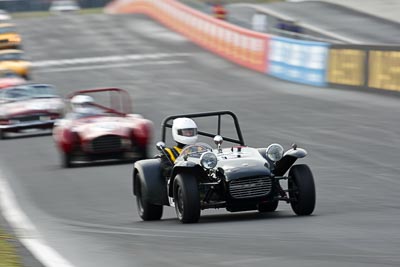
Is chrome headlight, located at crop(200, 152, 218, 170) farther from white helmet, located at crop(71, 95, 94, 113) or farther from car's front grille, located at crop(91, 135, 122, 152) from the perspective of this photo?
white helmet, located at crop(71, 95, 94, 113)

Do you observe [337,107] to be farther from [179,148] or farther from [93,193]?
[179,148]

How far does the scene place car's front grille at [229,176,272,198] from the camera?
1021 centimetres

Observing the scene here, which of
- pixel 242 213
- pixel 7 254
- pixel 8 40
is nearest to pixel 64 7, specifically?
pixel 8 40

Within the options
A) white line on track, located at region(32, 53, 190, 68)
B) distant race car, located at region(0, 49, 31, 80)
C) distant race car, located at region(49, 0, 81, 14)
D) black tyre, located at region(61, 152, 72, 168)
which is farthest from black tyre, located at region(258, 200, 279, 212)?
distant race car, located at region(49, 0, 81, 14)

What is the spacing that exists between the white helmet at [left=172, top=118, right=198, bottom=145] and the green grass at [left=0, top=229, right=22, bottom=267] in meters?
2.50

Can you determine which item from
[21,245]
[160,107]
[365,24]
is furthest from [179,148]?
[365,24]

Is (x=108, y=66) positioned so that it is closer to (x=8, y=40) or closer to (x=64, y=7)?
(x=8, y=40)

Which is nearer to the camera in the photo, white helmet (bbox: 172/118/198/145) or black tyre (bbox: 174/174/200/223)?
black tyre (bbox: 174/174/200/223)

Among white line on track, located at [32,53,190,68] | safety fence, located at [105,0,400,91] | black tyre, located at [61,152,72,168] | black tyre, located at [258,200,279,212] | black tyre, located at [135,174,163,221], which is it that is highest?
black tyre, located at [258,200,279,212]

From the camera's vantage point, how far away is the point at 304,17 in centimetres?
4922

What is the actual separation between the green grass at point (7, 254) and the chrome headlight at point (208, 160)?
2.08 metres

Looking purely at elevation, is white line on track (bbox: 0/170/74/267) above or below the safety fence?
above

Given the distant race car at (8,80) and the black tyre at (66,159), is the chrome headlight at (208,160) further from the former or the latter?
the distant race car at (8,80)

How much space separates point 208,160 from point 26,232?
2.03 metres
